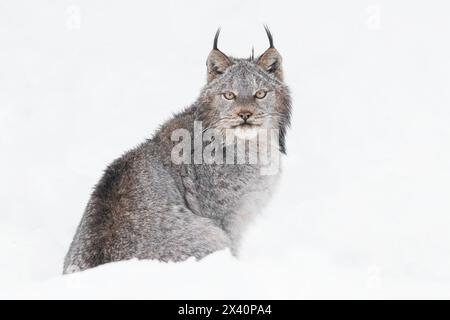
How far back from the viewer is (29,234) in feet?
37.8

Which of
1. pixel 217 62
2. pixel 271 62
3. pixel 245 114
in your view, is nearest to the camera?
pixel 245 114

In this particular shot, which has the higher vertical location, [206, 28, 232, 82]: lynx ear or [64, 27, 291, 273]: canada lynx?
[206, 28, 232, 82]: lynx ear

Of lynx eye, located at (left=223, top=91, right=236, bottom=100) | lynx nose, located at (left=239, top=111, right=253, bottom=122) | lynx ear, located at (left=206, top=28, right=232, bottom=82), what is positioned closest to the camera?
lynx nose, located at (left=239, top=111, right=253, bottom=122)

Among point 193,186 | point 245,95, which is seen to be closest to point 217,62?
point 245,95

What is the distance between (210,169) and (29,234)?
360cm

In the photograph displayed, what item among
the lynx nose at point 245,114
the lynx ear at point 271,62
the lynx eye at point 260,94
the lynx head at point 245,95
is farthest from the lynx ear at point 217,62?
the lynx nose at point 245,114

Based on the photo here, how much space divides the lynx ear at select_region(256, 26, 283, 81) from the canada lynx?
12 millimetres

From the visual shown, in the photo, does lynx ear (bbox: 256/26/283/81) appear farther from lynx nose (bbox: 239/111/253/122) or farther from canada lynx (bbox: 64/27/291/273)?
lynx nose (bbox: 239/111/253/122)

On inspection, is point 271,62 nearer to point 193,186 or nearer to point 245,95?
point 245,95

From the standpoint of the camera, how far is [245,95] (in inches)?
357

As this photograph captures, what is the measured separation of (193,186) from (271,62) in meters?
1.75

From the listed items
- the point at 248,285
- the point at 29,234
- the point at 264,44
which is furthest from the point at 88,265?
the point at 264,44

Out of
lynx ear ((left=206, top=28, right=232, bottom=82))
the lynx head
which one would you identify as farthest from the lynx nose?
lynx ear ((left=206, top=28, right=232, bottom=82))

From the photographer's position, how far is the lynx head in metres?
9.09
